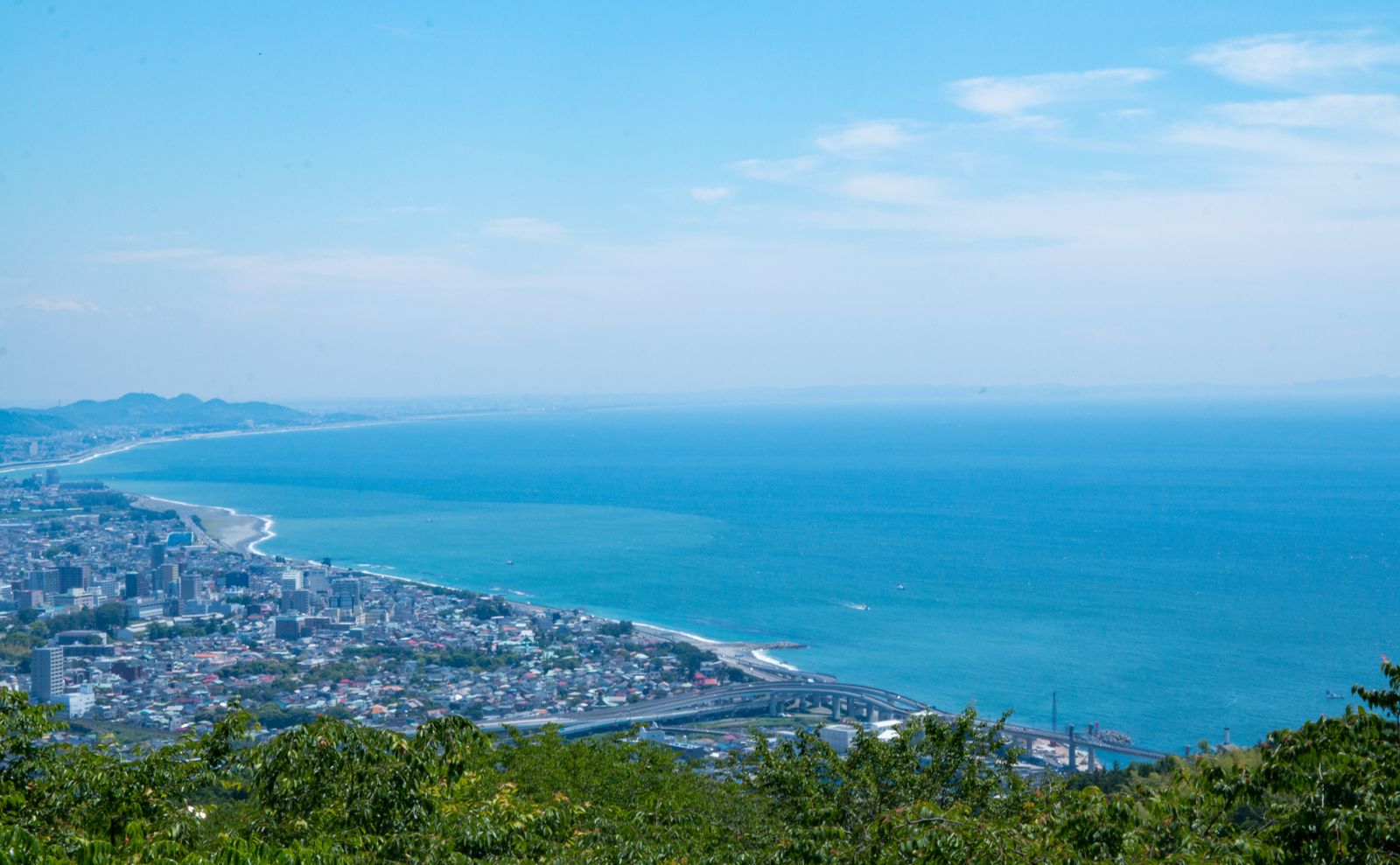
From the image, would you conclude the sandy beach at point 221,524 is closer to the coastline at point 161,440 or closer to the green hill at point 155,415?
the coastline at point 161,440

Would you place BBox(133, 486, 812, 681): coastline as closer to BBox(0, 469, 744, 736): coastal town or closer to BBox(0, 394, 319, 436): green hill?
BBox(0, 469, 744, 736): coastal town

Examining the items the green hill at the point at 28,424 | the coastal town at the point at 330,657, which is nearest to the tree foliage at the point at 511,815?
the coastal town at the point at 330,657

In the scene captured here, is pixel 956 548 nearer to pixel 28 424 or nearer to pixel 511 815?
pixel 511 815

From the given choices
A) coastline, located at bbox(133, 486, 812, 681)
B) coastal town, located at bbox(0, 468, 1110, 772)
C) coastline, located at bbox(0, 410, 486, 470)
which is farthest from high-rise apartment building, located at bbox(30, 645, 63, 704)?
coastline, located at bbox(0, 410, 486, 470)

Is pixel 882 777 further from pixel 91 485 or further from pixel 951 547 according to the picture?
pixel 91 485

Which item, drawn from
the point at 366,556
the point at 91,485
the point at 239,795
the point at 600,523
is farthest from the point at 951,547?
the point at 91,485

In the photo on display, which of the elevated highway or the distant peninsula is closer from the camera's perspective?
the elevated highway
